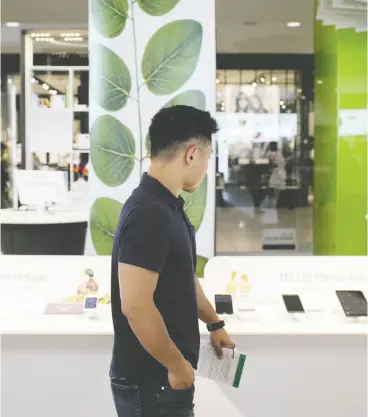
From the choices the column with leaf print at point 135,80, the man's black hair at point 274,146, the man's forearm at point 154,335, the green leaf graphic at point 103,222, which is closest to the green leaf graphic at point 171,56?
the column with leaf print at point 135,80

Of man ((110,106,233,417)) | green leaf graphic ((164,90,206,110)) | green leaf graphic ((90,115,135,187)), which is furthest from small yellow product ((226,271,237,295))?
man ((110,106,233,417))

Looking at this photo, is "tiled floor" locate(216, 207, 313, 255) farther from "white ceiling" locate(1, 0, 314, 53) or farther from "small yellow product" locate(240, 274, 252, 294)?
"white ceiling" locate(1, 0, 314, 53)

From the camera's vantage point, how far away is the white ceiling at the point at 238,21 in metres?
3.36

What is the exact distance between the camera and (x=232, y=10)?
3457 mm

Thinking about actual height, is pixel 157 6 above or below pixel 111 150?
above

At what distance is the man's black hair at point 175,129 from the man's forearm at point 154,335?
0.48 meters

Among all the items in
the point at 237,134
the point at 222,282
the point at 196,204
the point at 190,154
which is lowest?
the point at 222,282

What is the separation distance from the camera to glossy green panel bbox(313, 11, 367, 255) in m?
3.46

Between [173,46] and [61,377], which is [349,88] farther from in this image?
[61,377]

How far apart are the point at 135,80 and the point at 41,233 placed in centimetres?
90

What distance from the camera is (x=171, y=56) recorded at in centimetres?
328

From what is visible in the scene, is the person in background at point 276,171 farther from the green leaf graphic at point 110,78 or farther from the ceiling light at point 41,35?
the ceiling light at point 41,35

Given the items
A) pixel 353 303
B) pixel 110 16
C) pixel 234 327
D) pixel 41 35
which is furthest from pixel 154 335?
pixel 41 35

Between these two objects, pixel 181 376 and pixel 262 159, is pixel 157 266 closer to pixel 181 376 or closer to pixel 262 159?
pixel 181 376
